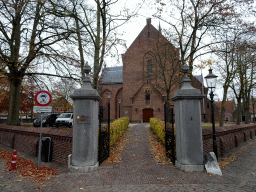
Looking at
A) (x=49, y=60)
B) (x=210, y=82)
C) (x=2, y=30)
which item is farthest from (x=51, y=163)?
(x=2, y=30)

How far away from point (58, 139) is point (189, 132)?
16.7 feet

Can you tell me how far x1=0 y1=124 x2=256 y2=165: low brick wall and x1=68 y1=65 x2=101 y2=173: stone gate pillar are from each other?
2.76ft

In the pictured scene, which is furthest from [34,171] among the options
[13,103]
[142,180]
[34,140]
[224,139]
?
[13,103]

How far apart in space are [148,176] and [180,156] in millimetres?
1379

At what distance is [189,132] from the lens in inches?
219

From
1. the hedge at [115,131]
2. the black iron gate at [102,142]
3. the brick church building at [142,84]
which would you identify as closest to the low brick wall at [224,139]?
the black iron gate at [102,142]

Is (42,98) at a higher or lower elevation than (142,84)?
lower

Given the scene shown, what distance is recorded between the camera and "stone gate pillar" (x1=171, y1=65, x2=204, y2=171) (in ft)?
17.9

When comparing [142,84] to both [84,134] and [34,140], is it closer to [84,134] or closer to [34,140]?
[34,140]

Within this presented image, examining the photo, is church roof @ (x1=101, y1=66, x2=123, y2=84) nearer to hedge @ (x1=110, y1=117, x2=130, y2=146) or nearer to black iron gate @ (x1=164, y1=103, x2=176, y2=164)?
hedge @ (x1=110, y1=117, x2=130, y2=146)

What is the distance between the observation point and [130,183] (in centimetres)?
449

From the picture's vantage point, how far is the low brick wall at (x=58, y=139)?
6.46 meters

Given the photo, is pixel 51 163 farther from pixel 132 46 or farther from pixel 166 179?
pixel 132 46

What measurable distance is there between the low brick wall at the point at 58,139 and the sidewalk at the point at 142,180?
0.99 metres
